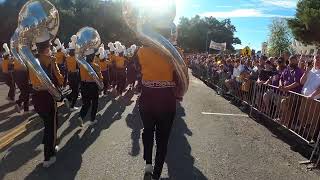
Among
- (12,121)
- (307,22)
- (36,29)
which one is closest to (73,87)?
(12,121)

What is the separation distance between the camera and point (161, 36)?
5.82m

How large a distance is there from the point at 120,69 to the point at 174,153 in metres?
11.4

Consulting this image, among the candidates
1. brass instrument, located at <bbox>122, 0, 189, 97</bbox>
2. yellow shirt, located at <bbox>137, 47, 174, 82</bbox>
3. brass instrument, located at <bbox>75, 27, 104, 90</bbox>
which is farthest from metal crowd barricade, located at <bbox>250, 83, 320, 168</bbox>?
brass instrument, located at <bbox>75, 27, 104, 90</bbox>

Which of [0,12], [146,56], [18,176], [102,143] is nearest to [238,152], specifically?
[102,143]

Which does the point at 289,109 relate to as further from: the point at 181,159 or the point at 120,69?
the point at 120,69

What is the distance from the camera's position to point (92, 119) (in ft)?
34.1

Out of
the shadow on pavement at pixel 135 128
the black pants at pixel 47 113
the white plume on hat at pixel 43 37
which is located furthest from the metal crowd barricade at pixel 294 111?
the white plume on hat at pixel 43 37

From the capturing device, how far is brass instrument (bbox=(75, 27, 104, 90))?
396 inches

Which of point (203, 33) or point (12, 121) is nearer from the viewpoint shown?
point (12, 121)

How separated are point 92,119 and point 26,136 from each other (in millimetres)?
1832

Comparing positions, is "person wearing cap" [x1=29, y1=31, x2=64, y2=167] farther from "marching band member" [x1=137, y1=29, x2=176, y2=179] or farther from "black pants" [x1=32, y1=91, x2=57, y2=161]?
"marching band member" [x1=137, y1=29, x2=176, y2=179]

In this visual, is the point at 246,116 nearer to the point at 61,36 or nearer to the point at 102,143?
the point at 102,143

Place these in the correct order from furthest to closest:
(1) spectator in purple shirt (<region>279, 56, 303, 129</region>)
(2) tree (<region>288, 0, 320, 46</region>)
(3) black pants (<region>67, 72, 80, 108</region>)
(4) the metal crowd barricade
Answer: (2) tree (<region>288, 0, 320, 46</region>)
(3) black pants (<region>67, 72, 80, 108</region>)
(1) spectator in purple shirt (<region>279, 56, 303, 129</region>)
(4) the metal crowd barricade

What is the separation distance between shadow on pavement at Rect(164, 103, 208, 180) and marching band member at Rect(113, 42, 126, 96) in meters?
8.16
